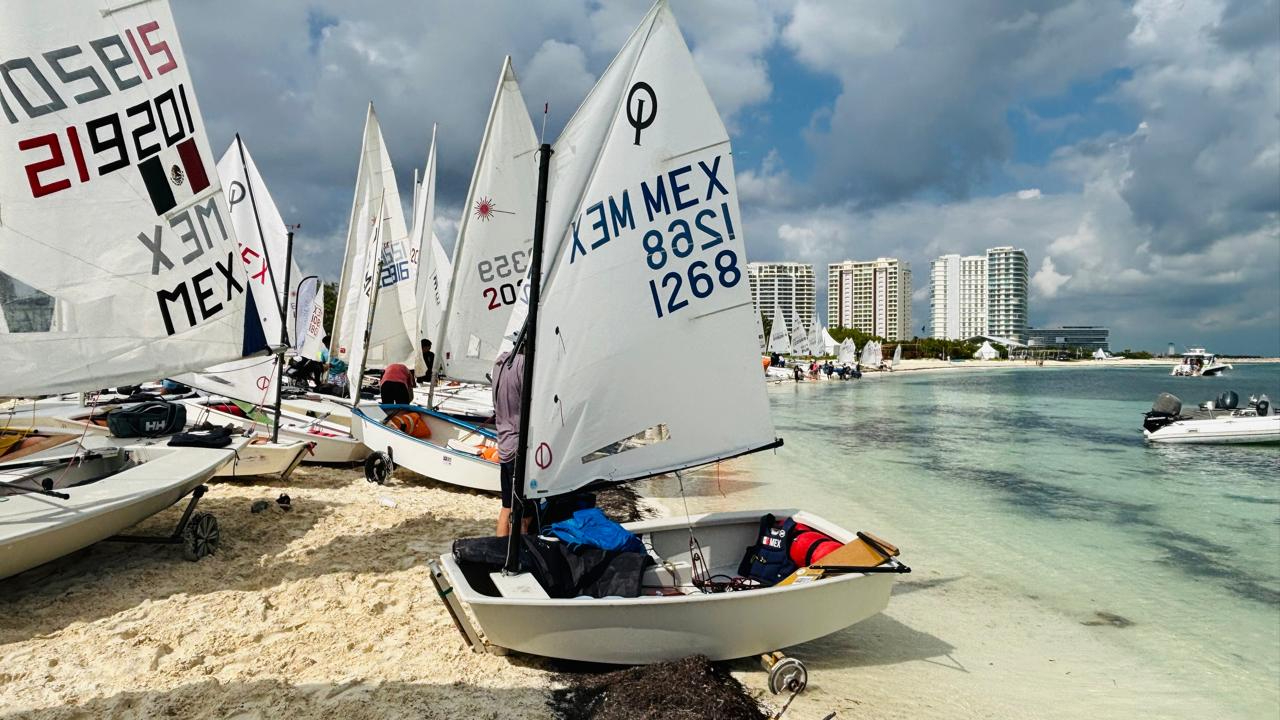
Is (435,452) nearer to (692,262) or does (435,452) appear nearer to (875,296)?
(692,262)

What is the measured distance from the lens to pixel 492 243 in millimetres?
10930

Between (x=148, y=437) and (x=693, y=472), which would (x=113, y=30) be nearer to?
(x=148, y=437)

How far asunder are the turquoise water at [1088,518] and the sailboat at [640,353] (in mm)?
3857

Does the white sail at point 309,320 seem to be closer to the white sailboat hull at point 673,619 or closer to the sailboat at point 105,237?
the sailboat at point 105,237

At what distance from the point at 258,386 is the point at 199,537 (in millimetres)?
4298

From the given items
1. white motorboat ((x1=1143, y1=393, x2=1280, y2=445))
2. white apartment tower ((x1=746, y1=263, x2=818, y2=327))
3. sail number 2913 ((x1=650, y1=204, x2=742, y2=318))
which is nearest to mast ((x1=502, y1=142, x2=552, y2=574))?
sail number 2913 ((x1=650, y1=204, x2=742, y2=318))

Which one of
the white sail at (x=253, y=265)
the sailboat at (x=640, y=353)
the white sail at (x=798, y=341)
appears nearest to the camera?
the sailboat at (x=640, y=353)

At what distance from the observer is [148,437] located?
7.49m

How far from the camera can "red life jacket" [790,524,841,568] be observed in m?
5.41

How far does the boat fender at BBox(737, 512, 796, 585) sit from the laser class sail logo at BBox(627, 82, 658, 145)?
346cm

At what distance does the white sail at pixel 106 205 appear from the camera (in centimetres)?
441

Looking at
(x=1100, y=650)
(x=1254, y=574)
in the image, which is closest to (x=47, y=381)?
(x=1100, y=650)

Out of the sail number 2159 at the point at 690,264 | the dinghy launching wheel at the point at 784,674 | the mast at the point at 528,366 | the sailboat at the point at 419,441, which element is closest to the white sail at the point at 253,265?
the sailboat at the point at 419,441

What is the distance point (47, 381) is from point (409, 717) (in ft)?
10.8
